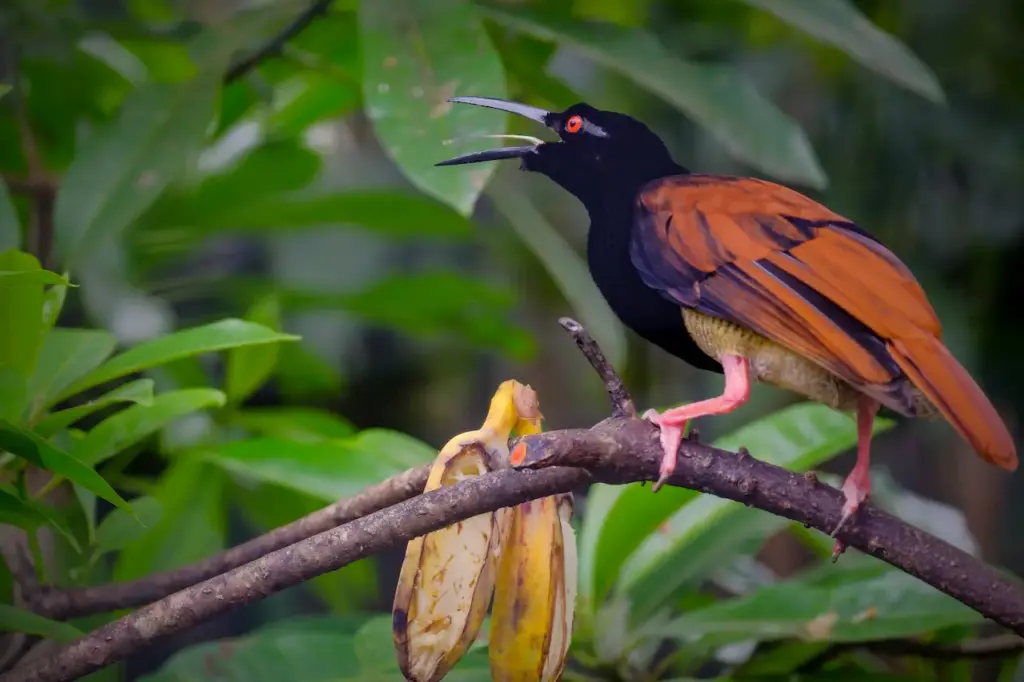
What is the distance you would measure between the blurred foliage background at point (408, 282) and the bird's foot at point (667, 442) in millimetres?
200

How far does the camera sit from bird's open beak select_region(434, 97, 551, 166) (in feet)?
2.28

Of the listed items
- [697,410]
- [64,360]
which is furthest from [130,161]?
[697,410]

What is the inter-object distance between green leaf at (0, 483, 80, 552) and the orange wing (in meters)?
0.42

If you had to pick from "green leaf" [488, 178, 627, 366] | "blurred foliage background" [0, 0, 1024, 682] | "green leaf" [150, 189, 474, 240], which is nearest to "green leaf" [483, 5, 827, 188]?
"blurred foliage background" [0, 0, 1024, 682]

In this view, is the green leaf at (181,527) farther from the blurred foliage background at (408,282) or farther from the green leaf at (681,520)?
the green leaf at (681,520)

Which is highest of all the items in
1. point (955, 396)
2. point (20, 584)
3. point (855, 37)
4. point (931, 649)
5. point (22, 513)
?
point (855, 37)

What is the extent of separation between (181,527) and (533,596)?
0.42m

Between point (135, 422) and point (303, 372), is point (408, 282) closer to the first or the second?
point (303, 372)

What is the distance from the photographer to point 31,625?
65cm

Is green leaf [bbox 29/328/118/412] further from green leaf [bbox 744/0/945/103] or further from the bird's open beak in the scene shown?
green leaf [bbox 744/0/945/103]

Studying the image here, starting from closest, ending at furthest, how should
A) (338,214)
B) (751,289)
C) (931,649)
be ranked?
1. (751,289)
2. (931,649)
3. (338,214)

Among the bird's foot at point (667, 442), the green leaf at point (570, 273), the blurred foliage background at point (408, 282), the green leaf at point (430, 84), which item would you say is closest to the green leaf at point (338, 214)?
the blurred foliage background at point (408, 282)

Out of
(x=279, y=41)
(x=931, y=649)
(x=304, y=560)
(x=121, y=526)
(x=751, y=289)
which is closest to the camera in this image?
(x=304, y=560)

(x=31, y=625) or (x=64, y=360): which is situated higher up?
(x=64, y=360)
